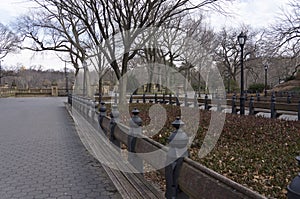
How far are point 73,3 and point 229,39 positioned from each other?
119 ft

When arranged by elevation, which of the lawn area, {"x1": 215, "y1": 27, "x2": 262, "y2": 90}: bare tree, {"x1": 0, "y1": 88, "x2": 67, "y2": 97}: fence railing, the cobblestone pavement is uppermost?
{"x1": 215, "y1": 27, "x2": 262, "y2": 90}: bare tree

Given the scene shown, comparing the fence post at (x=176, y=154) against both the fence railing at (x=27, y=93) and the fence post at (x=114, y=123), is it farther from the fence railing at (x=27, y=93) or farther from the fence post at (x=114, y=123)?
the fence railing at (x=27, y=93)

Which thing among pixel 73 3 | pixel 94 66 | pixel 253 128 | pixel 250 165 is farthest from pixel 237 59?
pixel 250 165

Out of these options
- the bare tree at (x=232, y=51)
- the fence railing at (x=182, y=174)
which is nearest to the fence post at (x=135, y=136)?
the fence railing at (x=182, y=174)

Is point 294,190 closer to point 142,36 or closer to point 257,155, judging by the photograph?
point 257,155

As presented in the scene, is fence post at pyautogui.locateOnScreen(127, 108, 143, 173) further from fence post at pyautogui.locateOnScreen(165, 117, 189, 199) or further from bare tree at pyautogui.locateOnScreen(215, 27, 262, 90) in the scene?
bare tree at pyautogui.locateOnScreen(215, 27, 262, 90)

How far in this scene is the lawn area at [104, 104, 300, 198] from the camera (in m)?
4.41

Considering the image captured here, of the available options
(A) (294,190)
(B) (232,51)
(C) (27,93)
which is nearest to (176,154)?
(A) (294,190)

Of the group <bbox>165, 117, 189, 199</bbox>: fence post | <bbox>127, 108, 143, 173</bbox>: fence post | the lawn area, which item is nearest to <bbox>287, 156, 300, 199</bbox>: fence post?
<bbox>165, 117, 189, 199</bbox>: fence post

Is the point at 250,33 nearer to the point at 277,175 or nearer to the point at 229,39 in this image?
the point at 229,39

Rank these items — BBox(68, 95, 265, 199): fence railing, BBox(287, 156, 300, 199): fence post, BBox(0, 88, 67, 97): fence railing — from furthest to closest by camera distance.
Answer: BBox(0, 88, 67, 97): fence railing < BBox(68, 95, 265, 199): fence railing < BBox(287, 156, 300, 199): fence post

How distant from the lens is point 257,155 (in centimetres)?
586

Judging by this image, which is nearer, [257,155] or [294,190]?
[294,190]

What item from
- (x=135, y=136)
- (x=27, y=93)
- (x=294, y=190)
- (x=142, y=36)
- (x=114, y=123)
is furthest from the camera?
(x=27, y=93)
